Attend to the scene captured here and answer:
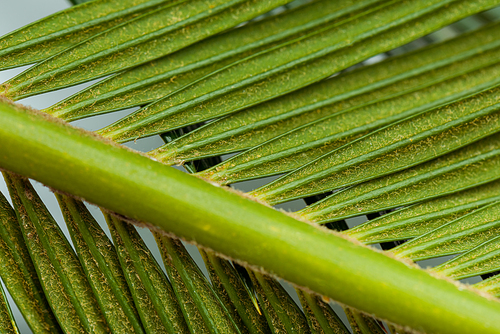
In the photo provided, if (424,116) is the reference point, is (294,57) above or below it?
above

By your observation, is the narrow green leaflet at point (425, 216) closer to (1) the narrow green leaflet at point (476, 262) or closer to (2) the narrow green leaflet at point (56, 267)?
(1) the narrow green leaflet at point (476, 262)

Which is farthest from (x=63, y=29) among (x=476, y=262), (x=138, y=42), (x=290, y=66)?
(x=476, y=262)

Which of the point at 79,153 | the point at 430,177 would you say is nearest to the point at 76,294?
the point at 79,153

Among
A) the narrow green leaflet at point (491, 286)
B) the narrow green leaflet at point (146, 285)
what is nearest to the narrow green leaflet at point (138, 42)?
the narrow green leaflet at point (146, 285)

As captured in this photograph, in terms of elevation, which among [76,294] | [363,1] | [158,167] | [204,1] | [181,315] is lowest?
[181,315]

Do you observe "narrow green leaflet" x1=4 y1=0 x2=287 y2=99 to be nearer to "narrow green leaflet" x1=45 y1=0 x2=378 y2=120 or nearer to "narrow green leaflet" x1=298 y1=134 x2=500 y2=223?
"narrow green leaflet" x1=45 y1=0 x2=378 y2=120

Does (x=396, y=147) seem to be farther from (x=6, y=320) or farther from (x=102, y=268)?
(x=6, y=320)

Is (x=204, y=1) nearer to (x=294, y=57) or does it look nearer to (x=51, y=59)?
(x=294, y=57)
